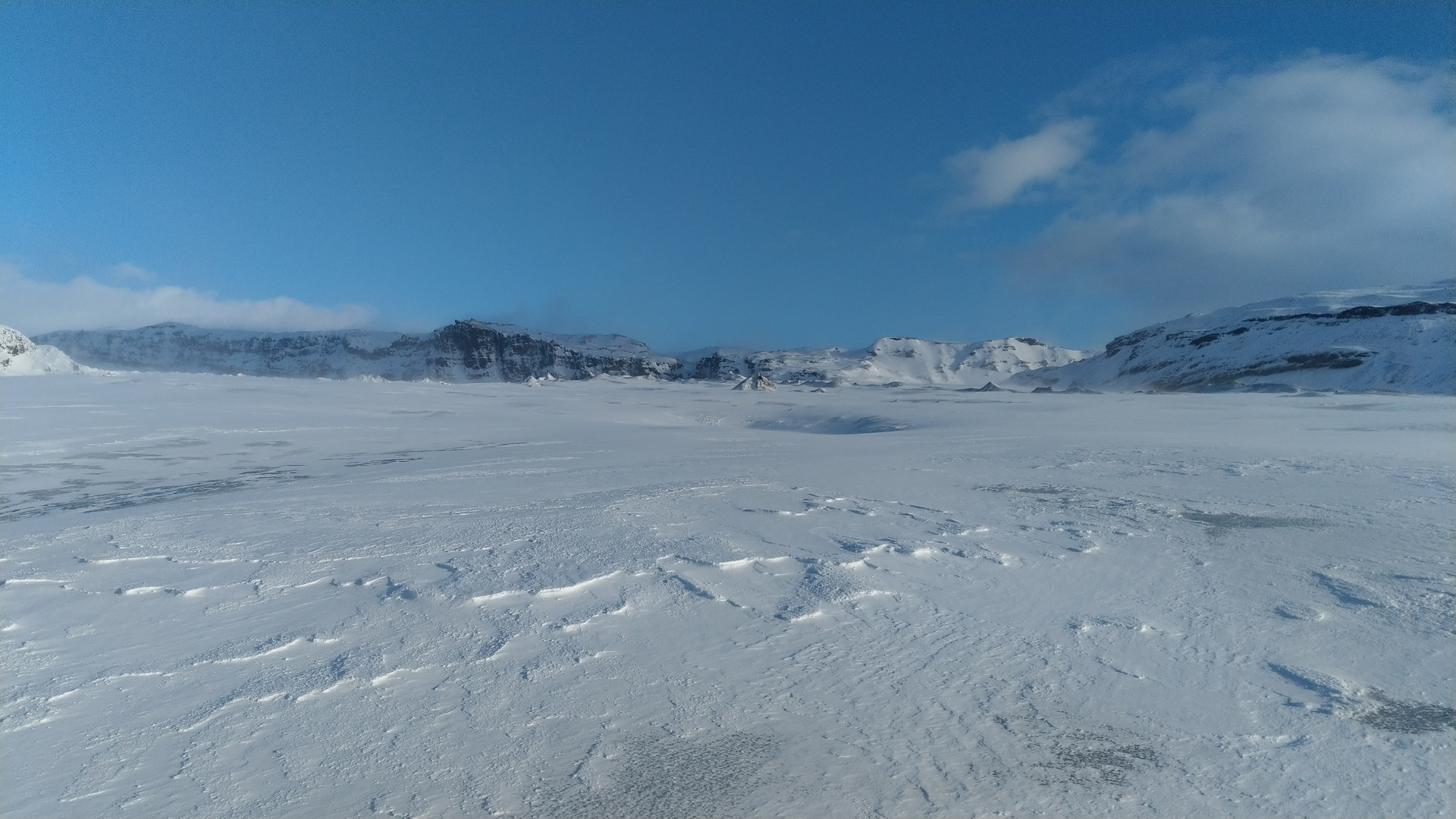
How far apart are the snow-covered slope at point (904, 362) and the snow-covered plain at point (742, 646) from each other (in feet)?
396

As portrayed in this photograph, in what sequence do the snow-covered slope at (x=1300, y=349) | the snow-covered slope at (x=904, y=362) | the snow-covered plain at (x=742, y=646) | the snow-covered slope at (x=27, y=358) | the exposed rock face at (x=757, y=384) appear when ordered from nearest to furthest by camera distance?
the snow-covered plain at (x=742, y=646) < the snow-covered slope at (x=27, y=358) < the exposed rock face at (x=757, y=384) < the snow-covered slope at (x=1300, y=349) < the snow-covered slope at (x=904, y=362)

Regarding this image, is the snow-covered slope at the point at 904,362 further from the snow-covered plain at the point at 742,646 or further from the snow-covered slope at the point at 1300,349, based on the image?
the snow-covered plain at the point at 742,646

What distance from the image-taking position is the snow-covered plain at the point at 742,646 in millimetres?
2959

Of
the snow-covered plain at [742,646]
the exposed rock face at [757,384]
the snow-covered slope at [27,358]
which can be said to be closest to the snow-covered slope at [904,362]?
the exposed rock face at [757,384]

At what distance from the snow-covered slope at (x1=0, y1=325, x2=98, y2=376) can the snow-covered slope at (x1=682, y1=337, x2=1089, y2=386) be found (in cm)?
9925

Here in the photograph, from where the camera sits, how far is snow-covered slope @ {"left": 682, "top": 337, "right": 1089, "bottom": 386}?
451 feet

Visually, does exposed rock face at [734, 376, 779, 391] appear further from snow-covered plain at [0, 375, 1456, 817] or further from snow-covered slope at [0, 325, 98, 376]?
snow-covered plain at [0, 375, 1456, 817]

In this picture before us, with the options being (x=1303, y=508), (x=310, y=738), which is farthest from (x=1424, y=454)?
(x=310, y=738)

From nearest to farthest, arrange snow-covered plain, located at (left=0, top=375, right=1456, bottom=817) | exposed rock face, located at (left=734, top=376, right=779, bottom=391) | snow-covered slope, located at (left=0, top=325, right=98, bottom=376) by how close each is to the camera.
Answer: snow-covered plain, located at (left=0, top=375, right=1456, bottom=817) → snow-covered slope, located at (left=0, top=325, right=98, bottom=376) → exposed rock face, located at (left=734, top=376, right=779, bottom=391)

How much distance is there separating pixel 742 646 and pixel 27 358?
2091 inches

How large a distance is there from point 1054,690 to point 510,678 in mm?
2798

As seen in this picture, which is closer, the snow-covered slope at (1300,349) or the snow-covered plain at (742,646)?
the snow-covered plain at (742,646)

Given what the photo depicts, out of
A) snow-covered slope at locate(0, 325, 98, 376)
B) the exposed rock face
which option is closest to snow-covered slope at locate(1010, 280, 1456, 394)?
the exposed rock face

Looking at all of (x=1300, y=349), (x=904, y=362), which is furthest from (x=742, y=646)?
(x=904, y=362)
